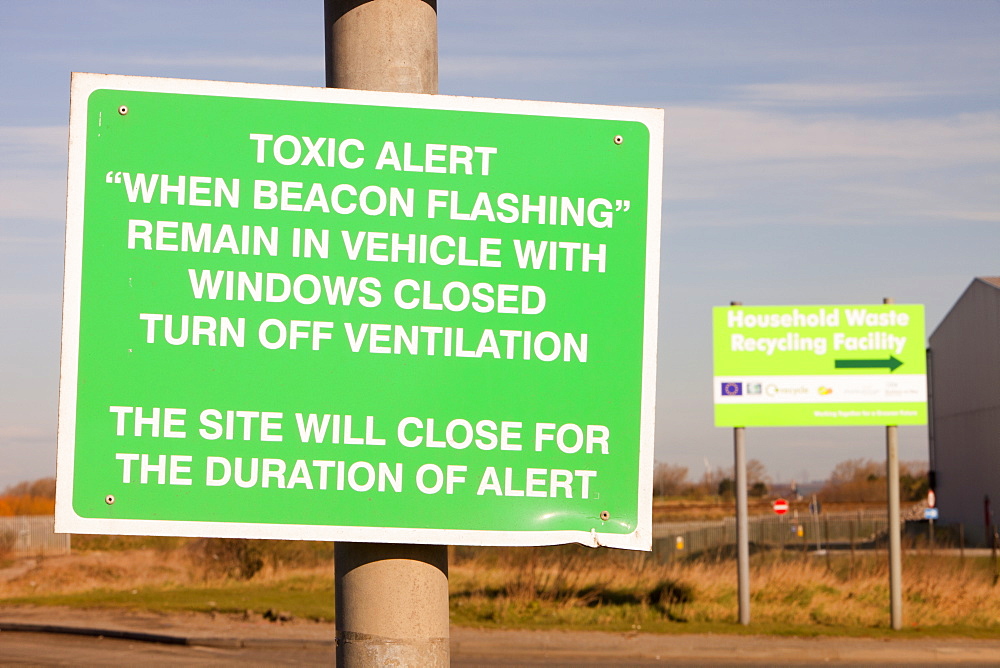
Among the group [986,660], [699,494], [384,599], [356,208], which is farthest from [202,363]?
[699,494]

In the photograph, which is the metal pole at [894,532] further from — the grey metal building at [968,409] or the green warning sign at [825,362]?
the grey metal building at [968,409]

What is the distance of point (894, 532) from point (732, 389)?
121 inches

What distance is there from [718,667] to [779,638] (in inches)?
Answer: 83.0

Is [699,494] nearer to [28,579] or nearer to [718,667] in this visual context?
[28,579]

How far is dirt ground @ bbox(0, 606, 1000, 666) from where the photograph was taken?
44.7ft

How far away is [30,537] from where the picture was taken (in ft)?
165

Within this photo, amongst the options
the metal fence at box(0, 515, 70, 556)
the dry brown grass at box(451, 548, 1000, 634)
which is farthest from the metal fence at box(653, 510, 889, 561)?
the metal fence at box(0, 515, 70, 556)

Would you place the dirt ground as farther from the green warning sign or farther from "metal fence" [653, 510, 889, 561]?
"metal fence" [653, 510, 889, 561]

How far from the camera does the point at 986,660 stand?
1363 cm

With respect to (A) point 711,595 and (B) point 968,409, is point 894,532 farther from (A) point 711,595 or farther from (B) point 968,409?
(B) point 968,409

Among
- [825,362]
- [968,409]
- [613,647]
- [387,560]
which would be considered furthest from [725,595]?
[968,409]

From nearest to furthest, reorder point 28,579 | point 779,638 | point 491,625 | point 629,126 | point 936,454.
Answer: point 629,126 < point 779,638 < point 491,625 < point 28,579 < point 936,454

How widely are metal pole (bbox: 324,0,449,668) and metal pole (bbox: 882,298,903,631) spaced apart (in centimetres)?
1430

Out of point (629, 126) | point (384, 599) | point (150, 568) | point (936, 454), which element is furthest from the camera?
point (936, 454)
